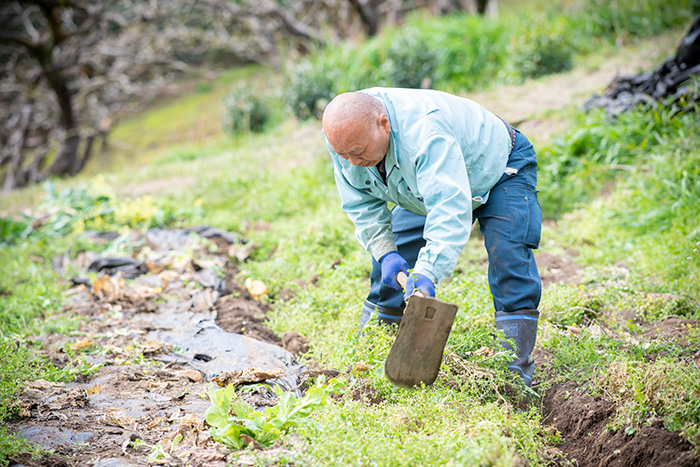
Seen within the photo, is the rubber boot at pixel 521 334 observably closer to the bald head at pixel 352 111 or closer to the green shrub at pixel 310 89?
the bald head at pixel 352 111

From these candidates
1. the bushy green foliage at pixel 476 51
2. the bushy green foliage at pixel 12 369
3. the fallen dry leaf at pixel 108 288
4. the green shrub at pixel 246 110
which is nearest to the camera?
the bushy green foliage at pixel 12 369

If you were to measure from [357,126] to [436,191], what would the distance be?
16.5 inches

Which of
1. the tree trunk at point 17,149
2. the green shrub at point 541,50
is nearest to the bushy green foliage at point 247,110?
the tree trunk at point 17,149

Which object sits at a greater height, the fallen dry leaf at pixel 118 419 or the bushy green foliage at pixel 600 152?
the bushy green foliage at pixel 600 152

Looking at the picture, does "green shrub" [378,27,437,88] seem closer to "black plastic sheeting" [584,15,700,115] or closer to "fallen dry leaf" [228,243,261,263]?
"black plastic sheeting" [584,15,700,115]

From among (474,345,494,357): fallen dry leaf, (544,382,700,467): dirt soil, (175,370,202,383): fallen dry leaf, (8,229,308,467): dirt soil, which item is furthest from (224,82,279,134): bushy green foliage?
(544,382,700,467): dirt soil

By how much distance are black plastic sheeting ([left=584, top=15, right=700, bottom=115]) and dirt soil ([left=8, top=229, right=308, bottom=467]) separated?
13.9 ft

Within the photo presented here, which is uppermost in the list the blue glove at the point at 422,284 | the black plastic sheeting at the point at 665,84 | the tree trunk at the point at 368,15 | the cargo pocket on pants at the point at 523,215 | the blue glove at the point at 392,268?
the tree trunk at the point at 368,15

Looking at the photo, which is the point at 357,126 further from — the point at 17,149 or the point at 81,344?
the point at 17,149

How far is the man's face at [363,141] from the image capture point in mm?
2201

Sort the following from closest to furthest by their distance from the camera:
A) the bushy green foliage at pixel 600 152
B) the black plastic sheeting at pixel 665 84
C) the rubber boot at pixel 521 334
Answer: the rubber boot at pixel 521 334 → the bushy green foliage at pixel 600 152 → the black plastic sheeting at pixel 665 84

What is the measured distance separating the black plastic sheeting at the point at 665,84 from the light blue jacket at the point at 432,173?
340cm

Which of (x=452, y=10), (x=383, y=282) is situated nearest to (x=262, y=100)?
(x=452, y=10)

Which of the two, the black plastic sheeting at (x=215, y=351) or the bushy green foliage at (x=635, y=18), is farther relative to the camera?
the bushy green foliage at (x=635, y=18)
